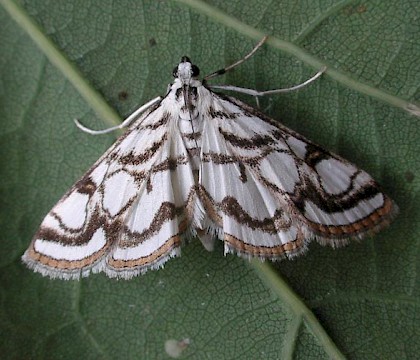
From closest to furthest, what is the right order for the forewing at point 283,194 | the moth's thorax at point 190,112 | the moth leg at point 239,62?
the forewing at point 283,194 → the moth's thorax at point 190,112 → the moth leg at point 239,62

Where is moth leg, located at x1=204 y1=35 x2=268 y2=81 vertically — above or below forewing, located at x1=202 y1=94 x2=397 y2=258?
above

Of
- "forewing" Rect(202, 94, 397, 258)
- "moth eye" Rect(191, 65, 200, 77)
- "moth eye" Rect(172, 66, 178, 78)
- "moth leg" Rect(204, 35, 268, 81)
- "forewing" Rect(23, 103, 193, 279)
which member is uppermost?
"moth eye" Rect(172, 66, 178, 78)

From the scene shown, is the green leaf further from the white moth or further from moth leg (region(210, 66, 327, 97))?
the white moth

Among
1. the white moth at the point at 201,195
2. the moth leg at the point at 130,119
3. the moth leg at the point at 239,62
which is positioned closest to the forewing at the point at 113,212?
the white moth at the point at 201,195

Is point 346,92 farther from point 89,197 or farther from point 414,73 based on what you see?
point 89,197

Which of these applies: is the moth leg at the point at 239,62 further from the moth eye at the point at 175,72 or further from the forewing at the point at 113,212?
the forewing at the point at 113,212

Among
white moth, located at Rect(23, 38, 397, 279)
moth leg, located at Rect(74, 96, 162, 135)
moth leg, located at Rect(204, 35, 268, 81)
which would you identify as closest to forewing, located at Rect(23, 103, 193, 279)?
white moth, located at Rect(23, 38, 397, 279)

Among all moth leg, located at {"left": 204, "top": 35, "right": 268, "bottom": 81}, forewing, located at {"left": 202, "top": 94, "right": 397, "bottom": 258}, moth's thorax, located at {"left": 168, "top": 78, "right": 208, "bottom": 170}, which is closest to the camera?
forewing, located at {"left": 202, "top": 94, "right": 397, "bottom": 258}
